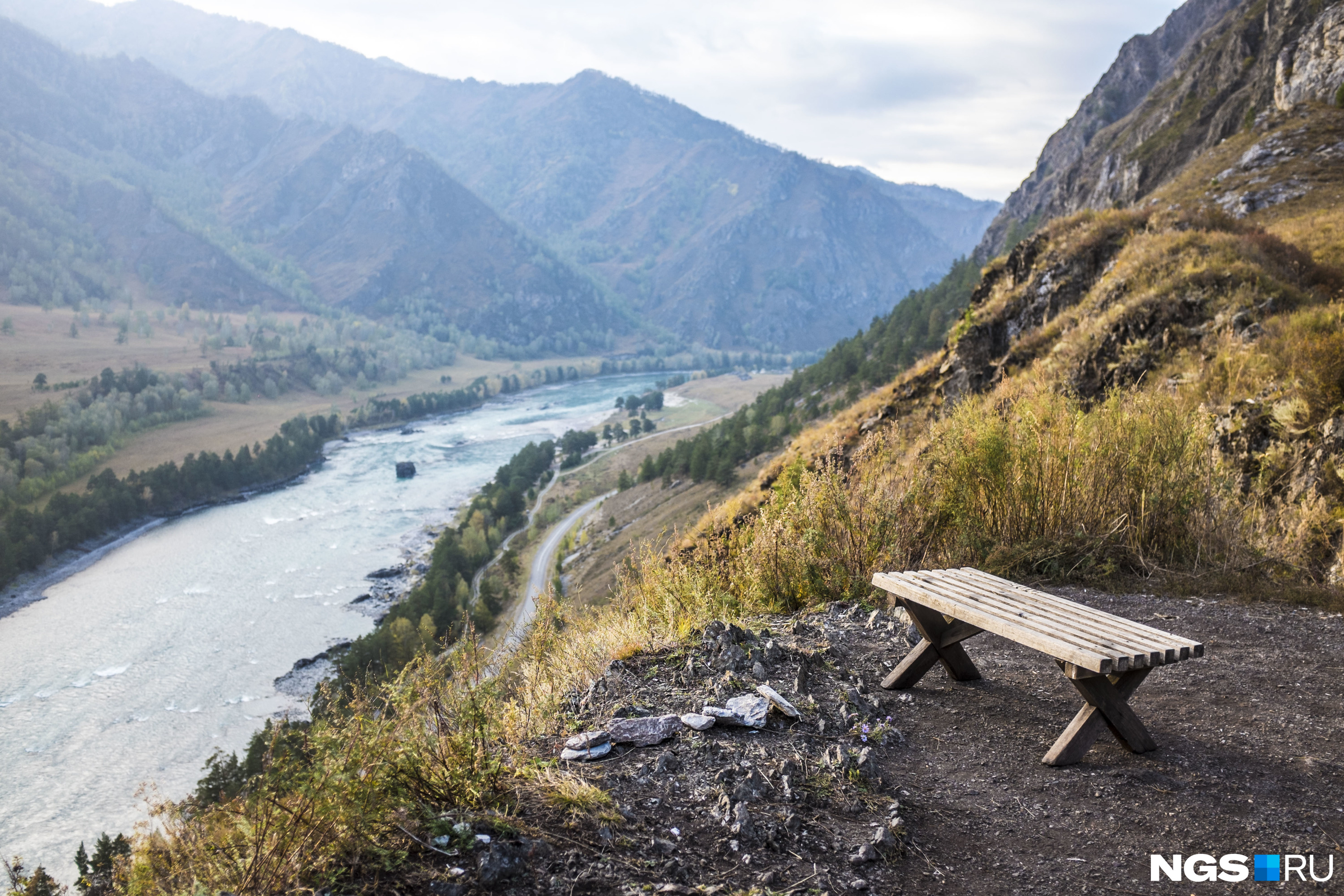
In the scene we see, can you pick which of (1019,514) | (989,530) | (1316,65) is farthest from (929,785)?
(1316,65)

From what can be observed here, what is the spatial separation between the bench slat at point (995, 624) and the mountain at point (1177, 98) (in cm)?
2808

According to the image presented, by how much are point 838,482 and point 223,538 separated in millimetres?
64980

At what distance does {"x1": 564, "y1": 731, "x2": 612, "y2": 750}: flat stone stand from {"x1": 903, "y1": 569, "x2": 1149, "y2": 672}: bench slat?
2.01 m

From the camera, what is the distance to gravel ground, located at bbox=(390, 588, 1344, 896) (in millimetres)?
2807

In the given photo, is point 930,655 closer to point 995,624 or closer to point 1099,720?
point 995,624

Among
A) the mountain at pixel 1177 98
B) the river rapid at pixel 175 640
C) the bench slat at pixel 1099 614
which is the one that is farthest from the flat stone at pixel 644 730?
the mountain at pixel 1177 98

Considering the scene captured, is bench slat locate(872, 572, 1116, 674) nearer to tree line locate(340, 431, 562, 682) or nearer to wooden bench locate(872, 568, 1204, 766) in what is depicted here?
wooden bench locate(872, 568, 1204, 766)

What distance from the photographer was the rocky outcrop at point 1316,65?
82.6 ft

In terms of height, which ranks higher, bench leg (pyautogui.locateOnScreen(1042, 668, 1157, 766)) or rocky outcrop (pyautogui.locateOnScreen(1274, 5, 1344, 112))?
rocky outcrop (pyautogui.locateOnScreen(1274, 5, 1344, 112))

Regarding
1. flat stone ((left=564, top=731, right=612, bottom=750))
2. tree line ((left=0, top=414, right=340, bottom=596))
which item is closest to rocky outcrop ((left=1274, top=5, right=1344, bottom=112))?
flat stone ((left=564, top=731, right=612, bottom=750))

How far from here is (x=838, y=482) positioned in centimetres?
645

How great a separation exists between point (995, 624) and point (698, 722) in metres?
1.57

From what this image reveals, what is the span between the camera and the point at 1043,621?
150 inches

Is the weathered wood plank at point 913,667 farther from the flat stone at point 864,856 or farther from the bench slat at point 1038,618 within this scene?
the flat stone at point 864,856
